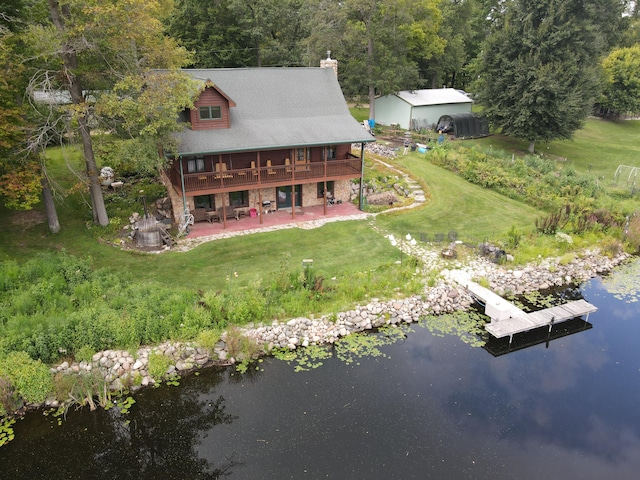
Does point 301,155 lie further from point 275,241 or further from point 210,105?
point 275,241

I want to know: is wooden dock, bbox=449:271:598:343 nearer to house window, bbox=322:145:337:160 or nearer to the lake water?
the lake water

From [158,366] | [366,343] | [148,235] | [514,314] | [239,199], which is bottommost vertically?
[366,343]

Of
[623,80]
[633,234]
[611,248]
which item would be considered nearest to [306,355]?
[611,248]

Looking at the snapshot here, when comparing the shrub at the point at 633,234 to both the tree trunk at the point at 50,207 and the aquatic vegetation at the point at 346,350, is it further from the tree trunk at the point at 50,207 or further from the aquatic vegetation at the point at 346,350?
the tree trunk at the point at 50,207

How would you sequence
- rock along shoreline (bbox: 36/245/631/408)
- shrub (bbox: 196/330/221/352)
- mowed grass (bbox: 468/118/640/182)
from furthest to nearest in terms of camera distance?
mowed grass (bbox: 468/118/640/182), shrub (bbox: 196/330/221/352), rock along shoreline (bbox: 36/245/631/408)

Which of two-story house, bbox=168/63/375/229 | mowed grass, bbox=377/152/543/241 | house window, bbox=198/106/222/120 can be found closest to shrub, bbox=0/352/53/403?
two-story house, bbox=168/63/375/229

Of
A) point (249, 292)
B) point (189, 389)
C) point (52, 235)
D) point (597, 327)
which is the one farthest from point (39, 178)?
point (597, 327)
